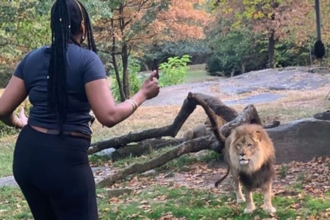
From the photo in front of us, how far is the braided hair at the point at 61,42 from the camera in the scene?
123 inches

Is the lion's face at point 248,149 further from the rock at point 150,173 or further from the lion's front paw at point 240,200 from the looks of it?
the rock at point 150,173

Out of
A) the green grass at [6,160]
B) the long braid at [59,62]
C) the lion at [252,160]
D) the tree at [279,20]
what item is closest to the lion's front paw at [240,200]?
the lion at [252,160]

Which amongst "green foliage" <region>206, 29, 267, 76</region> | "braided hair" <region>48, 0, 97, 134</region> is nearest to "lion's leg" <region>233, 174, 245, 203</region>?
"braided hair" <region>48, 0, 97, 134</region>

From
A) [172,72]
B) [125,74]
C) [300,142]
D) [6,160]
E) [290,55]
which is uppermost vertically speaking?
[300,142]

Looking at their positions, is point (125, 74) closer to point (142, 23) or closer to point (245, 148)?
point (142, 23)

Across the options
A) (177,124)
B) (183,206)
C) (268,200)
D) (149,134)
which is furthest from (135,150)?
(268,200)

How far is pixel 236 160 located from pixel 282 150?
3013mm

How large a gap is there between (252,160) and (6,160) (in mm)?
9549

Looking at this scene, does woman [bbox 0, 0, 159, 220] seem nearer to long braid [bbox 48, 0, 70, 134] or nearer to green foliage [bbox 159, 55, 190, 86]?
long braid [bbox 48, 0, 70, 134]

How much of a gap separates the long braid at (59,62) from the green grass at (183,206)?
322 cm

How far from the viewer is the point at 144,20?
77.2 feet

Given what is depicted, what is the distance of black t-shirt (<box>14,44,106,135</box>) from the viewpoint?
314cm

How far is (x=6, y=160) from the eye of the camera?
14.4m

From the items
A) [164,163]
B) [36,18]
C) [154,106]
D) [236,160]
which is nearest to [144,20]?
[154,106]
